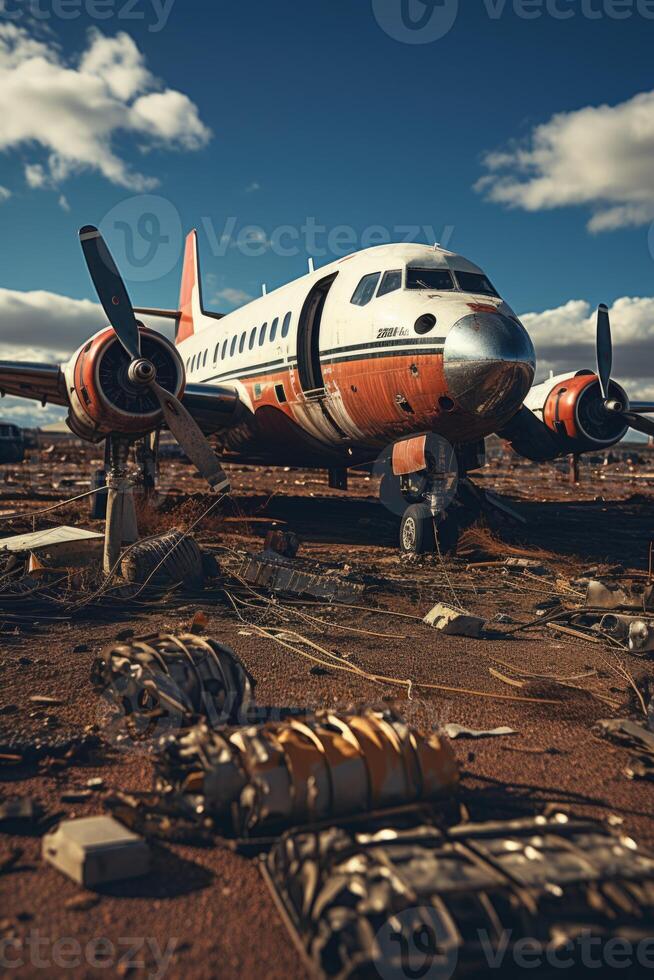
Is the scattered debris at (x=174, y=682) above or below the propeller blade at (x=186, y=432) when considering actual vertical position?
below

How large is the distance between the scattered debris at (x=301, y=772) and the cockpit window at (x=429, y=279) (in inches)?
387

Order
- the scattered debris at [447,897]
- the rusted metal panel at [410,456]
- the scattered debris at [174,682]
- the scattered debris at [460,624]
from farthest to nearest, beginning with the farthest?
the rusted metal panel at [410,456] → the scattered debris at [460,624] → the scattered debris at [174,682] → the scattered debris at [447,897]

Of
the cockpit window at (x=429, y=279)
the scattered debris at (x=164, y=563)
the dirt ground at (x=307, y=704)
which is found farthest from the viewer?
the cockpit window at (x=429, y=279)

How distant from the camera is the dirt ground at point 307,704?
9.46 ft

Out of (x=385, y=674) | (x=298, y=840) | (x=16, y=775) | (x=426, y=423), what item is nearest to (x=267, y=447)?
(x=426, y=423)

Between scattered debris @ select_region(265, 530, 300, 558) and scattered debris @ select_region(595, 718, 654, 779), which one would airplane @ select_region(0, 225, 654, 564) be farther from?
scattered debris @ select_region(595, 718, 654, 779)

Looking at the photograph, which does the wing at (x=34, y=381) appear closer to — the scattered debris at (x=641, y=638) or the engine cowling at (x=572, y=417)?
the engine cowling at (x=572, y=417)

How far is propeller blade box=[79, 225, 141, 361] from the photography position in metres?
11.2

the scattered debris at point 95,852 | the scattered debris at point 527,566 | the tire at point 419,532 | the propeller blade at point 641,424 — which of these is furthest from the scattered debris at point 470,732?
the propeller blade at point 641,424

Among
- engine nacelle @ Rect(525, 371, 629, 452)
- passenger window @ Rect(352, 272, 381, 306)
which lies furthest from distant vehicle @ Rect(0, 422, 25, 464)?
engine nacelle @ Rect(525, 371, 629, 452)

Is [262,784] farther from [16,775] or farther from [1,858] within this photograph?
[16,775]

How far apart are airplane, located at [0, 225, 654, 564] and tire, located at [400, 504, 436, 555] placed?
0.03 metres

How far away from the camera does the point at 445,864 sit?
2.85 metres

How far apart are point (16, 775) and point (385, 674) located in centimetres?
321
